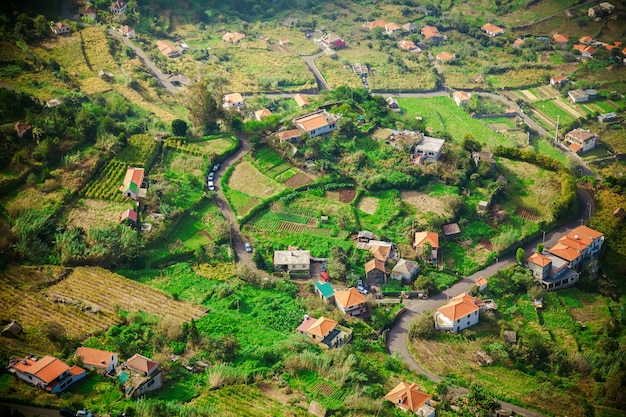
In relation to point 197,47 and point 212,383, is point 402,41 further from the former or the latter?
point 212,383

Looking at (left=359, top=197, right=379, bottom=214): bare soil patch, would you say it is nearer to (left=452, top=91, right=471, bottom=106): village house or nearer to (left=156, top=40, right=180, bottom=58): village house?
(left=452, top=91, right=471, bottom=106): village house

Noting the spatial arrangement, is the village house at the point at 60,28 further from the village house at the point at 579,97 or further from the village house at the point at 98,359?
the village house at the point at 579,97

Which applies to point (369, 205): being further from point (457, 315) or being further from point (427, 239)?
point (457, 315)

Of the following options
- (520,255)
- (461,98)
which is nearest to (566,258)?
(520,255)

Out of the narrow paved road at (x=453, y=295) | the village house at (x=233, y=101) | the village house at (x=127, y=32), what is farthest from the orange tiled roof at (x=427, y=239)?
the village house at (x=127, y=32)

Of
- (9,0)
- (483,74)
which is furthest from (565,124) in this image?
(9,0)
